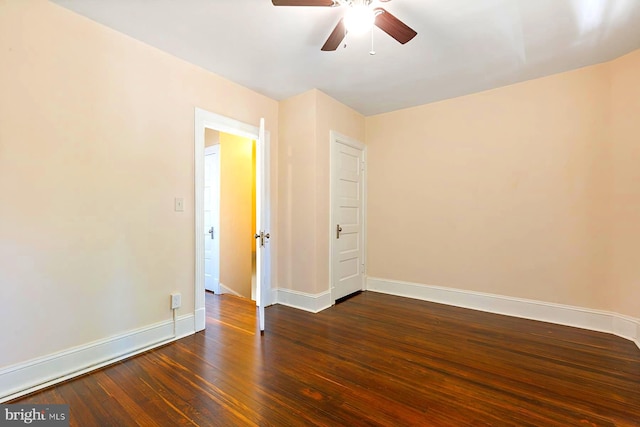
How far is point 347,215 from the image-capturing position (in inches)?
158

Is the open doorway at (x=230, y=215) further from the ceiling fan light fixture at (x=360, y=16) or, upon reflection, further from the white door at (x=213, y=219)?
the ceiling fan light fixture at (x=360, y=16)

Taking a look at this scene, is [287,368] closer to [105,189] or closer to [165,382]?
[165,382]

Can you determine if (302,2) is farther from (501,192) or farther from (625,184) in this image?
(625,184)

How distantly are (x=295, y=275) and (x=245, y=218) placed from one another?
1.23 m

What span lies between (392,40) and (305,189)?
1818mm

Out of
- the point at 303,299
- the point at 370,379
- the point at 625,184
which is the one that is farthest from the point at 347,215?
the point at 625,184

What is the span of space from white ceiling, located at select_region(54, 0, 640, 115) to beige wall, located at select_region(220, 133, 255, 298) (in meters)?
1.22

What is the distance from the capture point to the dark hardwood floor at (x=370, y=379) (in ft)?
5.31

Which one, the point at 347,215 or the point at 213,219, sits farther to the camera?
the point at 213,219

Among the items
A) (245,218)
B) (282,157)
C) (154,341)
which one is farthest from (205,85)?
(154,341)

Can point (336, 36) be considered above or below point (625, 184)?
above

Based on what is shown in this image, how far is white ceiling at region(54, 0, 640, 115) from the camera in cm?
203

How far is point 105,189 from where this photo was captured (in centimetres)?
220

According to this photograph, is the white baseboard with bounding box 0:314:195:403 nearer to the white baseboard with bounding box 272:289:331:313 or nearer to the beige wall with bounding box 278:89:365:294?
the white baseboard with bounding box 272:289:331:313
